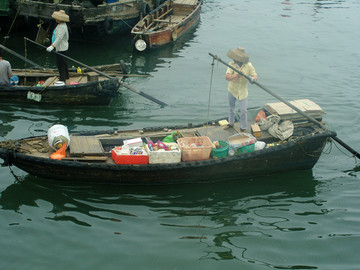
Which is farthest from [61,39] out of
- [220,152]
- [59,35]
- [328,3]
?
[328,3]

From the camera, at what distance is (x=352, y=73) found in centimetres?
1577

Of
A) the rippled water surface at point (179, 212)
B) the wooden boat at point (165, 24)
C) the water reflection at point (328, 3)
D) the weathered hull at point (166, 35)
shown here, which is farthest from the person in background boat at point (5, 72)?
the water reflection at point (328, 3)

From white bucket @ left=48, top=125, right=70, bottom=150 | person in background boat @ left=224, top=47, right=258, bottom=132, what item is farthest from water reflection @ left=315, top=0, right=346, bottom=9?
white bucket @ left=48, top=125, right=70, bottom=150

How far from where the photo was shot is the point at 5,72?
1073 centimetres

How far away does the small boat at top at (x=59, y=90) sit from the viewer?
11.0 meters

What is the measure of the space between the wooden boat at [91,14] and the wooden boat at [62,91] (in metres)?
4.53

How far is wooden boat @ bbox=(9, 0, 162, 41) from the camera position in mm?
15492

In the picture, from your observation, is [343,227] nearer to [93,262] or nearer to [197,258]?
[197,258]

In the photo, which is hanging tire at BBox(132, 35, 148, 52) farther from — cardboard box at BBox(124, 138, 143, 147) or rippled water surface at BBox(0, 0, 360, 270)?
cardboard box at BBox(124, 138, 143, 147)

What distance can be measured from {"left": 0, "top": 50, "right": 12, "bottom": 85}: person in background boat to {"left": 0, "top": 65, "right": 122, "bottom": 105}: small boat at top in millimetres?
142

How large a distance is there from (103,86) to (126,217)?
16.3 feet

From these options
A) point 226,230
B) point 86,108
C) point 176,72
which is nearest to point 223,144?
point 226,230

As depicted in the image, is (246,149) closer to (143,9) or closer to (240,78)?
(240,78)

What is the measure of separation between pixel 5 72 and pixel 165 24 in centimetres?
926
